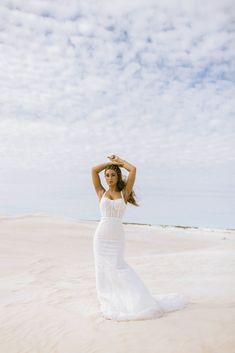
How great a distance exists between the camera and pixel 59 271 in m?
11.8

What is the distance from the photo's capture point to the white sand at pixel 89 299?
5.48 meters

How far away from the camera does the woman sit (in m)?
6.25

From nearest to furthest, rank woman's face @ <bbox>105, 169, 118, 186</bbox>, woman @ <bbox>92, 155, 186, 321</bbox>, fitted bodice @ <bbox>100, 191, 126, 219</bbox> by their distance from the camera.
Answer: woman @ <bbox>92, 155, 186, 321</bbox> → fitted bodice @ <bbox>100, 191, 126, 219</bbox> → woman's face @ <bbox>105, 169, 118, 186</bbox>

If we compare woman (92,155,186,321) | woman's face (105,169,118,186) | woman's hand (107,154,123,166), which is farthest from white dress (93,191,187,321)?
woman's hand (107,154,123,166)

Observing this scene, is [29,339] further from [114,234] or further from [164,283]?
[164,283]

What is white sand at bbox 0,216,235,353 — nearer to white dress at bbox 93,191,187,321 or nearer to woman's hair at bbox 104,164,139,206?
white dress at bbox 93,191,187,321

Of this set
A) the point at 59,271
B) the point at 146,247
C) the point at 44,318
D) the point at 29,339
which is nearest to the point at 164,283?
the point at 59,271

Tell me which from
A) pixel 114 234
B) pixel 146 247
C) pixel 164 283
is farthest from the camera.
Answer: pixel 146 247

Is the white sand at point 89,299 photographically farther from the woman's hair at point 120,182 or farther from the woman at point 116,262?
the woman's hair at point 120,182

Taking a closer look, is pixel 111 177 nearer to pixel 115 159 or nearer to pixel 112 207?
pixel 115 159

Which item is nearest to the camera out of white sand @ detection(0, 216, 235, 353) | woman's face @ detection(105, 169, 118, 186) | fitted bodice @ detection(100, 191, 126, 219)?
white sand @ detection(0, 216, 235, 353)

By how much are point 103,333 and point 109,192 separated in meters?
2.11

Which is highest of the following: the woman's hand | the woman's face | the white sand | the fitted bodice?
the woman's hand

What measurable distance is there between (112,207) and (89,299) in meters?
2.52
